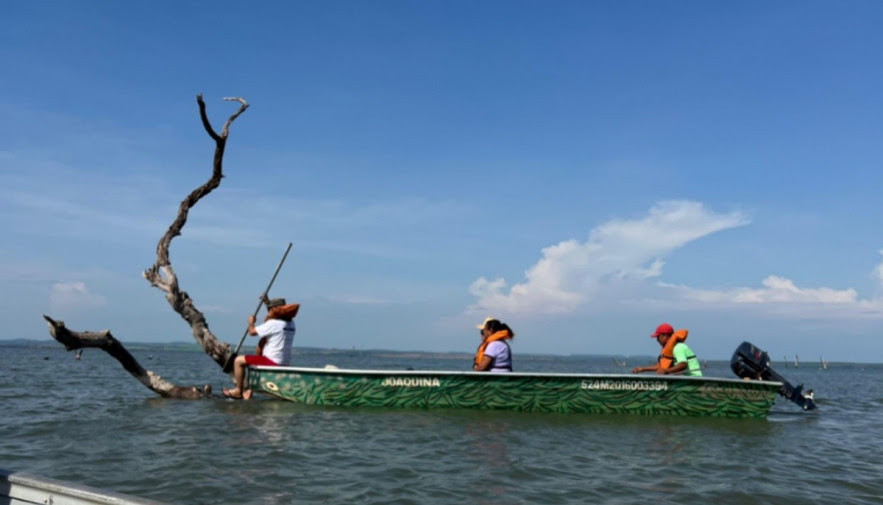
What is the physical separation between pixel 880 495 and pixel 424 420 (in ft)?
19.4

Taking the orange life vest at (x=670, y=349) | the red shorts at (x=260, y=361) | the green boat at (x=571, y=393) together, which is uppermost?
the orange life vest at (x=670, y=349)

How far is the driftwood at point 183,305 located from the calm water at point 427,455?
3.85 feet

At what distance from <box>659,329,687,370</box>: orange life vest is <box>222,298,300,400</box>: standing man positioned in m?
6.80

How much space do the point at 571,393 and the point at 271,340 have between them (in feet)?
18.3

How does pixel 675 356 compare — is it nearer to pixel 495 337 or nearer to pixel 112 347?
pixel 495 337

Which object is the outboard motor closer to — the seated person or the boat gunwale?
the boat gunwale

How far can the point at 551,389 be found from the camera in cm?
1067

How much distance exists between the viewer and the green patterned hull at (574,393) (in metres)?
10.7

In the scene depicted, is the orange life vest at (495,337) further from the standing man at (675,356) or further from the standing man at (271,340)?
the standing man at (271,340)

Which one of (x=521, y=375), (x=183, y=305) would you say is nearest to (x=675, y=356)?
(x=521, y=375)

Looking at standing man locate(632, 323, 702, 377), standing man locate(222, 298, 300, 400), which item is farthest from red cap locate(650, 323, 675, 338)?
standing man locate(222, 298, 300, 400)

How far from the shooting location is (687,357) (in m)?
11.3

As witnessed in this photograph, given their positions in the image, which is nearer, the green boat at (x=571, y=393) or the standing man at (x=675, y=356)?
the green boat at (x=571, y=393)

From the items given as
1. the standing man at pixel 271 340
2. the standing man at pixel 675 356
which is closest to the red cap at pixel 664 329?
the standing man at pixel 675 356
